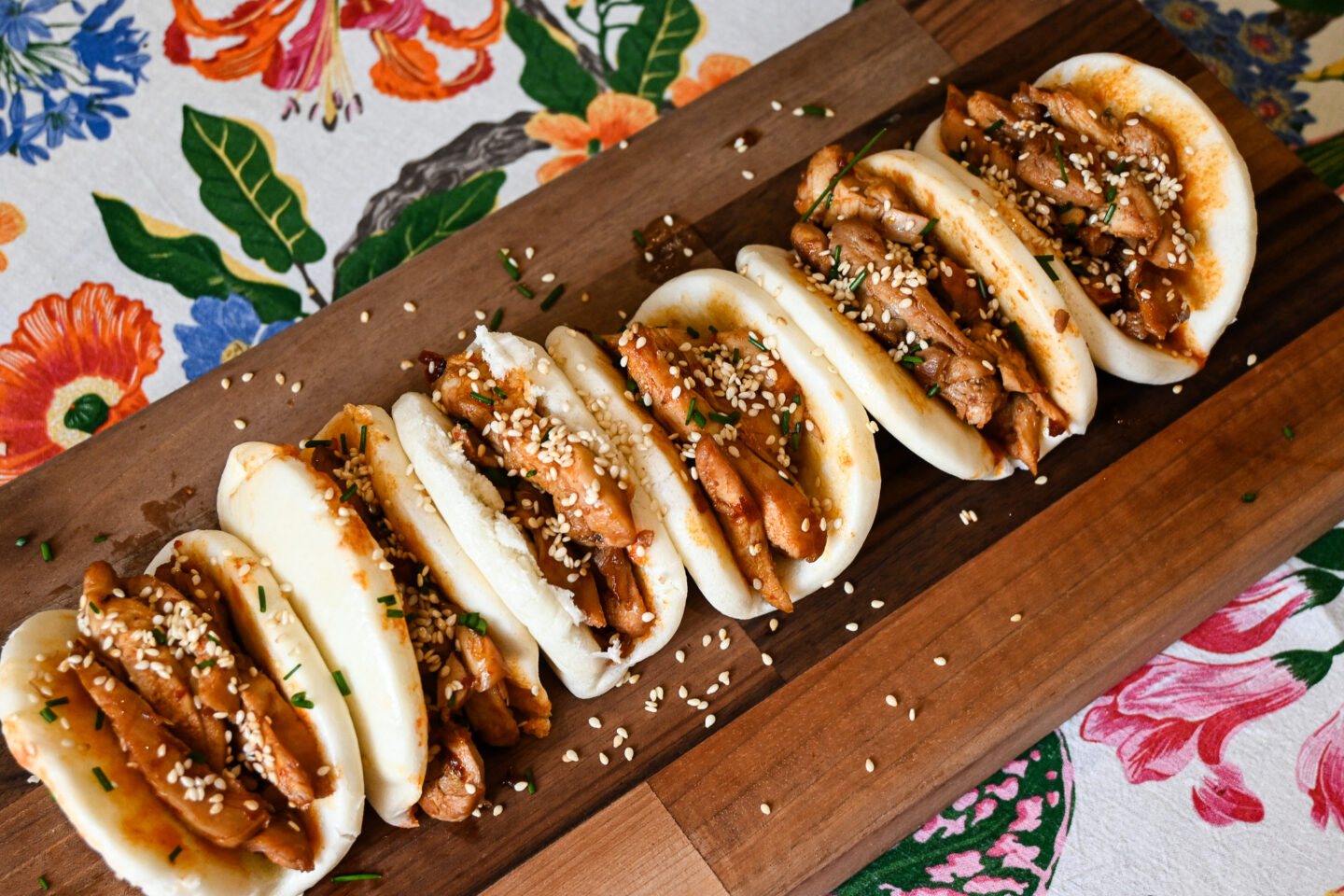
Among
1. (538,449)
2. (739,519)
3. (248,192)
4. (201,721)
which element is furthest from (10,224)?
(739,519)

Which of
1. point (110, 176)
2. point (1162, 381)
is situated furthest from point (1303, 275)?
point (110, 176)

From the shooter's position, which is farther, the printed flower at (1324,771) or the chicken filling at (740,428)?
the printed flower at (1324,771)

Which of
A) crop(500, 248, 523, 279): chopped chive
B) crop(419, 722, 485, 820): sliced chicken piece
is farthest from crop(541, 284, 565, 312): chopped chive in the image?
crop(419, 722, 485, 820): sliced chicken piece

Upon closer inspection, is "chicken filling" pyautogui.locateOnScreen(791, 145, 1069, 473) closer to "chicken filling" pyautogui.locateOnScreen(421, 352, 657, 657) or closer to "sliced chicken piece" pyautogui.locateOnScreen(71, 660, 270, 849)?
"chicken filling" pyautogui.locateOnScreen(421, 352, 657, 657)

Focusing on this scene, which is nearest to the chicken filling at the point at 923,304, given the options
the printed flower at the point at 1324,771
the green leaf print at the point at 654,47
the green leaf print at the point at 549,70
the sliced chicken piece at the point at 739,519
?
the sliced chicken piece at the point at 739,519

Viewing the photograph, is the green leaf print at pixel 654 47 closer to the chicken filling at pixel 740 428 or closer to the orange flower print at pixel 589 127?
the orange flower print at pixel 589 127

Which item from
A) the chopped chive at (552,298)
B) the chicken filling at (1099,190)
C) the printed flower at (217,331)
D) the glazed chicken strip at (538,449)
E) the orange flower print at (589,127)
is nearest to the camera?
the glazed chicken strip at (538,449)

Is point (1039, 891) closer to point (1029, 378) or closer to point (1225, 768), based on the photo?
point (1225, 768)
